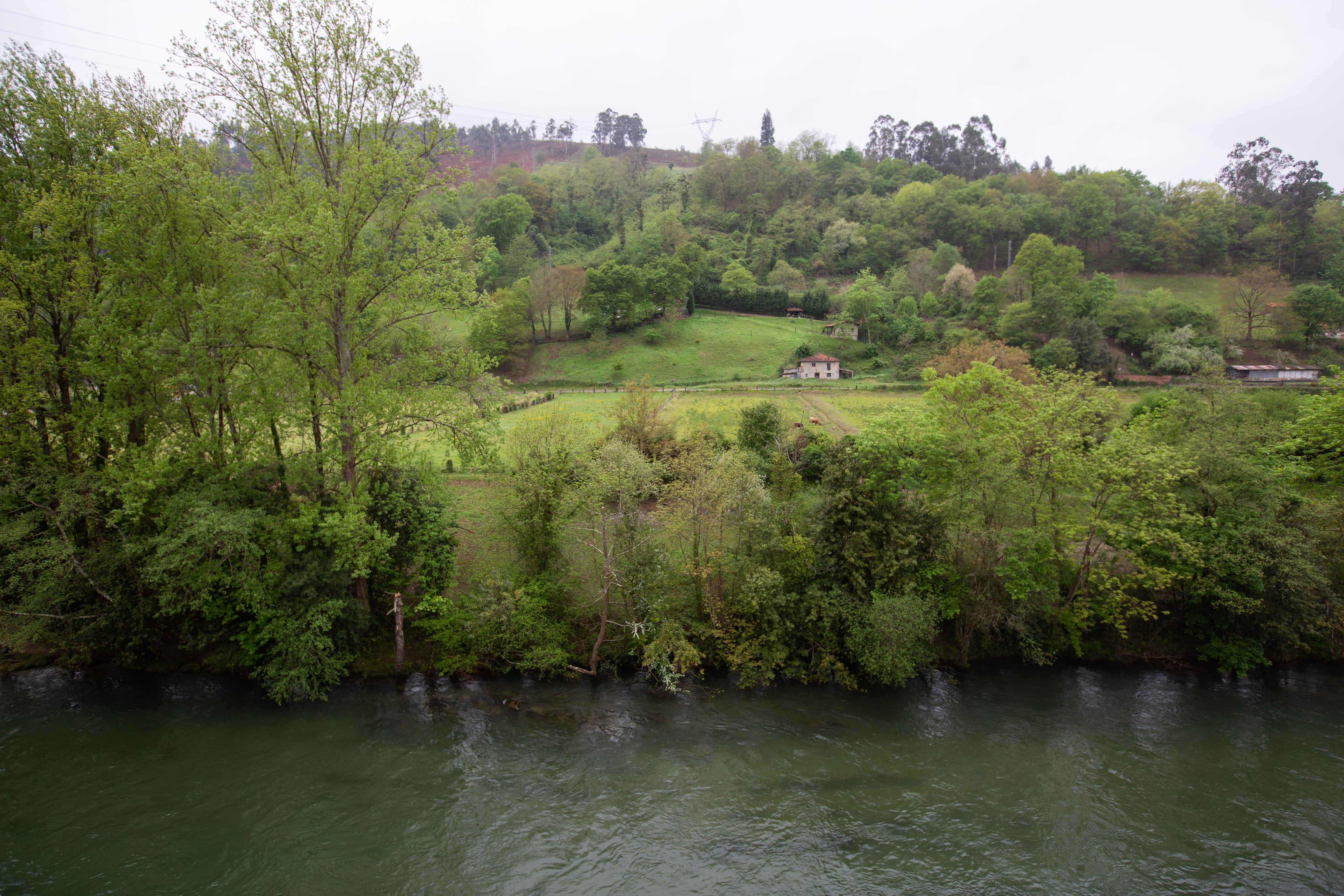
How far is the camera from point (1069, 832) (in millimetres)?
15195

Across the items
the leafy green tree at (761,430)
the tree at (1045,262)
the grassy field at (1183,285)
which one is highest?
the tree at (1045,262)

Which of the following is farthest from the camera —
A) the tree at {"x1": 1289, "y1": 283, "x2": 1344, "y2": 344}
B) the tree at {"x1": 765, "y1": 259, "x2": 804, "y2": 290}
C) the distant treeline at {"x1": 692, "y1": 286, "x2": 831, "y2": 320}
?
the tree at {"x1": 765, "y1": 259, "x2": 804, "y2": 290}

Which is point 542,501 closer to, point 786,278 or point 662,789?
point 662,789

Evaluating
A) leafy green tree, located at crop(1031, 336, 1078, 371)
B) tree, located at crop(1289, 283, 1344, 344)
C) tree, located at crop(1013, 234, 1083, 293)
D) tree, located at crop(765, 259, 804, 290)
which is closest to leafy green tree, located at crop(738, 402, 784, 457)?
leafy green tree, located at crop(1031, 336, 1078, 371)

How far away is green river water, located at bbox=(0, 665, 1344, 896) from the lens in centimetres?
1376

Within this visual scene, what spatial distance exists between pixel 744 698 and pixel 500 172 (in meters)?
133

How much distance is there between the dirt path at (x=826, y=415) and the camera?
41594 millimetres

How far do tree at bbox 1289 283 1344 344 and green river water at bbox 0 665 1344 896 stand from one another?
63717 millimetres

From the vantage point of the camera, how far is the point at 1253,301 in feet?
215

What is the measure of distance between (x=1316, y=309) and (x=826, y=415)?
5736 centimetres

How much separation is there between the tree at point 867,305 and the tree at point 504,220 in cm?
4887

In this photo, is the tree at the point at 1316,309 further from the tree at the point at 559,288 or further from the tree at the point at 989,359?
the tree at the point at 559,288

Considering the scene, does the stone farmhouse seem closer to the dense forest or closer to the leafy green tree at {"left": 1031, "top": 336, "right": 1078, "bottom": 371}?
the leafy green tree at {"left": 1031, "top": 336, "right": 1078, "bottom": 371}

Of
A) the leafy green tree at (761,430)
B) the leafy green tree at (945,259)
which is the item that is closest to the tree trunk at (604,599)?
the leafy green tree at (761,430)
